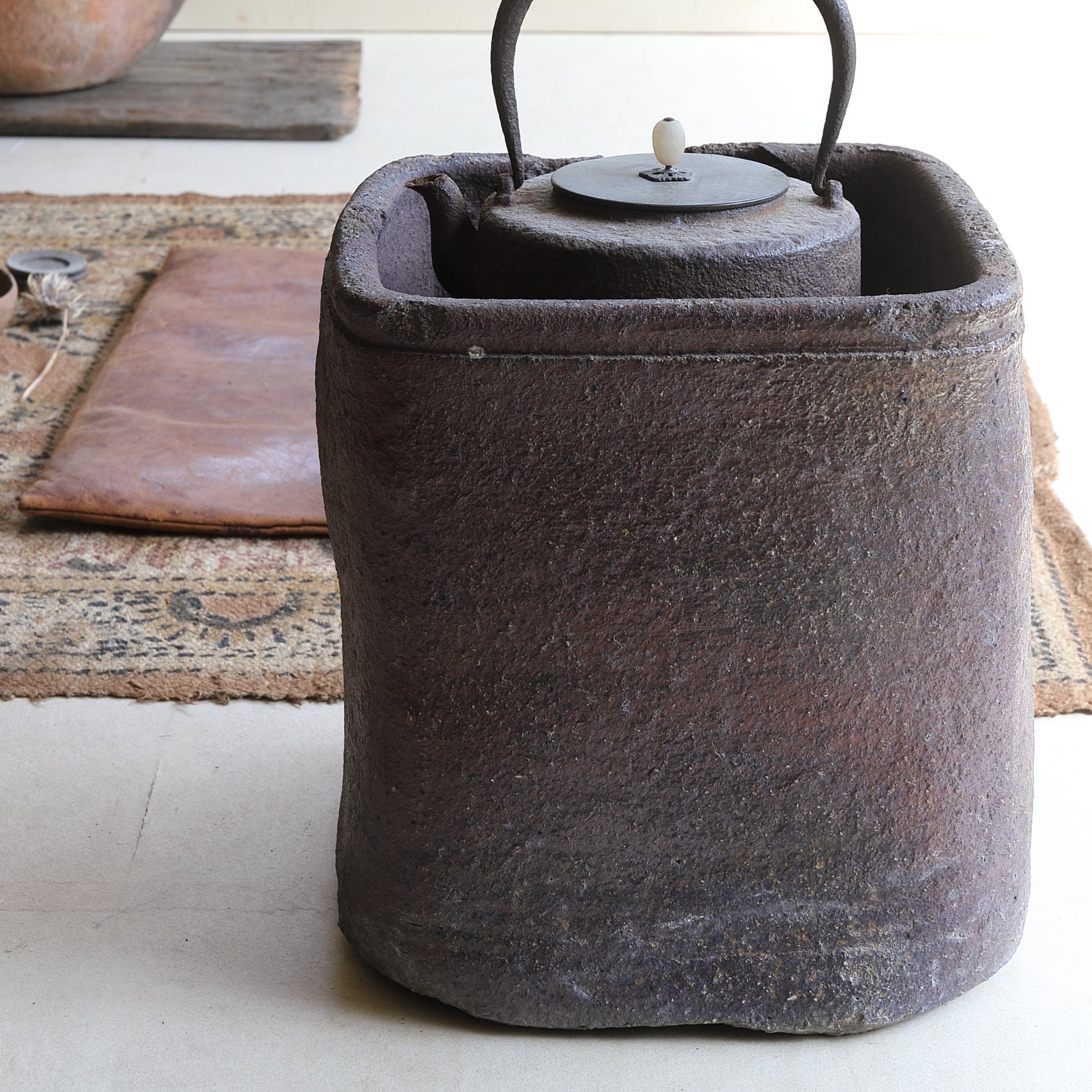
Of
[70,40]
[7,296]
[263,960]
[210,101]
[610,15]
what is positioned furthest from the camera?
[610,15]

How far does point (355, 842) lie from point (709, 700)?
1.09ft

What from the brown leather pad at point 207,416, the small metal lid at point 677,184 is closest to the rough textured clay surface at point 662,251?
the small metal lid at point 677,184

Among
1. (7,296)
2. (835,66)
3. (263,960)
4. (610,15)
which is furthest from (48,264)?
(610,15)

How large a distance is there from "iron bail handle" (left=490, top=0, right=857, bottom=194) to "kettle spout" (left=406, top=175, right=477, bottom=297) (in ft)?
0.27

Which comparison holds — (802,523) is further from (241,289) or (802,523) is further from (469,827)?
(241,289)

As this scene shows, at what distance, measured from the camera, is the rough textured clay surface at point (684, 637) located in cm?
92

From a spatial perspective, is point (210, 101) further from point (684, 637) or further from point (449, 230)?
point (684, 637)

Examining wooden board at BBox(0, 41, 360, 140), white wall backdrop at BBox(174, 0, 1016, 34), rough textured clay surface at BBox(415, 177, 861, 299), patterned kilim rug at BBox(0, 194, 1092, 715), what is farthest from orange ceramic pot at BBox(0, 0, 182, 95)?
rough textured clay surface at BBox(415, 177, 861, 299)

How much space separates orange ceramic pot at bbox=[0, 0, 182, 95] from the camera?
3678 mm

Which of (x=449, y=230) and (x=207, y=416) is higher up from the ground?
(x=449, y=230)

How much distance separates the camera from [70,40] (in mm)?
3764

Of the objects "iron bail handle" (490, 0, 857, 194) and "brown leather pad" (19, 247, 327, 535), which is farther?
"brown leather pad" (19, 247, 327, 535)

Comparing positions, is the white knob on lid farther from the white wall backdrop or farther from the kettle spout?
the white wall backdrop

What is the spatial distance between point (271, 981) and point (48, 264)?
1.97 metres
